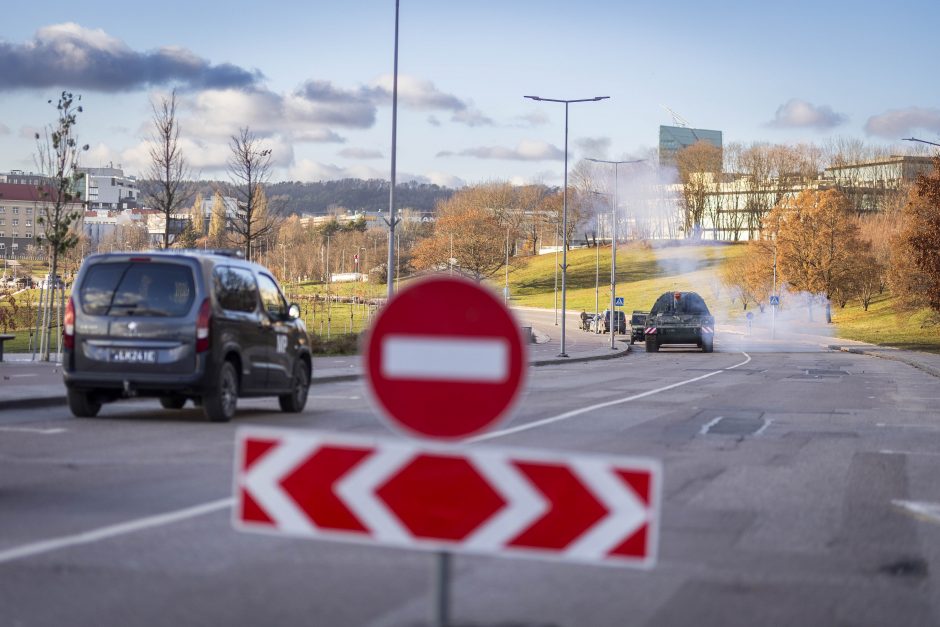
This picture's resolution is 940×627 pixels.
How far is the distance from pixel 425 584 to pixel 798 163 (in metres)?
117

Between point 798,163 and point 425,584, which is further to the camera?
point 798,163

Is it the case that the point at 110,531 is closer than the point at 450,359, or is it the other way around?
the point at 450,359

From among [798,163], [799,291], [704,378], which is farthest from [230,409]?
[798,163]

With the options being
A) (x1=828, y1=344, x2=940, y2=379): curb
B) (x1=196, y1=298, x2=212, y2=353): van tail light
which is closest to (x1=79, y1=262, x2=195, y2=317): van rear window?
(x1=196, y1=298, x2=212, y2=353): van tail light

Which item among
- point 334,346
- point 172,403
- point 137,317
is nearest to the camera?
point 137,317

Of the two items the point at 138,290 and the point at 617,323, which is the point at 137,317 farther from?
the point at 617,323

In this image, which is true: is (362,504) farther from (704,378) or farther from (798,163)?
(798,163)

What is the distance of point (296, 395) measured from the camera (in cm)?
1769

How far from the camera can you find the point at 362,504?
4.50m

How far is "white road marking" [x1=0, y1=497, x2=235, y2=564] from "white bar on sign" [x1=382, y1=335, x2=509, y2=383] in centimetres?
343

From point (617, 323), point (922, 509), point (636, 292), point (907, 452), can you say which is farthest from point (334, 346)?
point (636, 292)

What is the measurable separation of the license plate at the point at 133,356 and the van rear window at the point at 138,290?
44cm

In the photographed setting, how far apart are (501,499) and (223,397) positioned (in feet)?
37.8

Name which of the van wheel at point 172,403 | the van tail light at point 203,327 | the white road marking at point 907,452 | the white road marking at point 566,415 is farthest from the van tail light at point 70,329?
the white road marking at point 907,452
